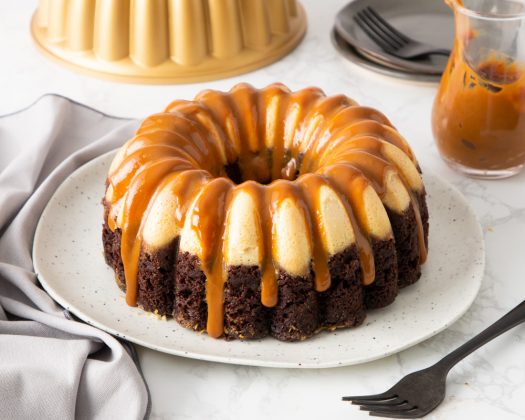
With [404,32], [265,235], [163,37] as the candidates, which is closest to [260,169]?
[265,235]

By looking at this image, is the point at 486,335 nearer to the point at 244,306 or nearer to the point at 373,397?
the point at 373,397

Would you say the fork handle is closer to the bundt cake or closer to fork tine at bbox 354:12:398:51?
the bundt cake

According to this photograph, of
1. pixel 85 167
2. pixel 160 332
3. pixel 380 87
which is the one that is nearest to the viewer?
pixel 160 332

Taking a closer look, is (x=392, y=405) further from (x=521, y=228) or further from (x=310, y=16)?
(x=310, y=16)

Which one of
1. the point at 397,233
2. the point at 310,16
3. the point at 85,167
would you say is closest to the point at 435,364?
the point at 397,233

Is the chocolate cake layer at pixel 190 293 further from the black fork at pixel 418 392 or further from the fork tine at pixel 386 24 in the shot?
the fork tine at pixel 386 24

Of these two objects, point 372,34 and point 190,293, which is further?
point 372,34

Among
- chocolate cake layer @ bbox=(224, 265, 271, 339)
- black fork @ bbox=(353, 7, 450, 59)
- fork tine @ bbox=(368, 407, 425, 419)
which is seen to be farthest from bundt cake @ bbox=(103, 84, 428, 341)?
black fork @ bbox=(353, 7, 450, 59)
